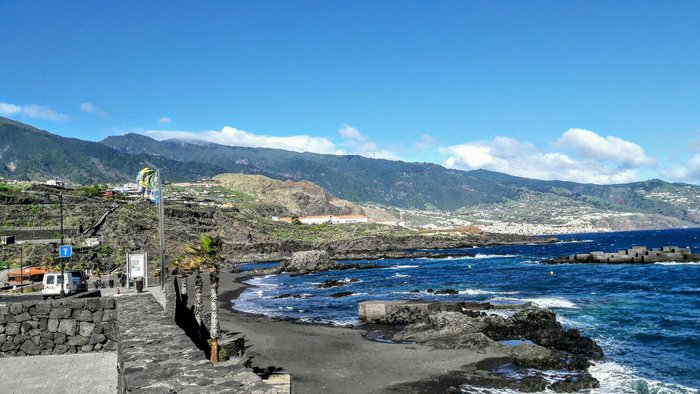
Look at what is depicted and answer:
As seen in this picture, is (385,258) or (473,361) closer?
(473,361)

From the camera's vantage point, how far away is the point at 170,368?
7.97 metres

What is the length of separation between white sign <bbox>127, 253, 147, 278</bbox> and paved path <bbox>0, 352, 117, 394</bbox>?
61.1 feet

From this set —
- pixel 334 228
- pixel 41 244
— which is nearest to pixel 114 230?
pixel 41 244

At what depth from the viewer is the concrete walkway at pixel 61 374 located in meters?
13.2

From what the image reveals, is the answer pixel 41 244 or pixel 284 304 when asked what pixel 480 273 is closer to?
pixel 284 304

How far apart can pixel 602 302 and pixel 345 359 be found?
27.2 metres

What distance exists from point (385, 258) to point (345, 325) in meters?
85.0

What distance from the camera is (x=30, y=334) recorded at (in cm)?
1650

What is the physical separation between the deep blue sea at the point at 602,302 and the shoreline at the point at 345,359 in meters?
5.11

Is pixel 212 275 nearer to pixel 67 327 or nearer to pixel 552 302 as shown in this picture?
pixel 67 327

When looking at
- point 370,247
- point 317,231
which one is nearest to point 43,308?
point 370,247

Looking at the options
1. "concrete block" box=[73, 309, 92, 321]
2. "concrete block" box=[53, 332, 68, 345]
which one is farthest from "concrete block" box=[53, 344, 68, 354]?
"concrete block" box=[73, 309, 92, 321]

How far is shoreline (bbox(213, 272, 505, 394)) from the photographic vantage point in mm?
21422

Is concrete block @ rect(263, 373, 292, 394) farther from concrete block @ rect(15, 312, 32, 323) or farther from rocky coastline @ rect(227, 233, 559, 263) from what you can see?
rocky coastline @ rect(227, 233, 559, 263)
